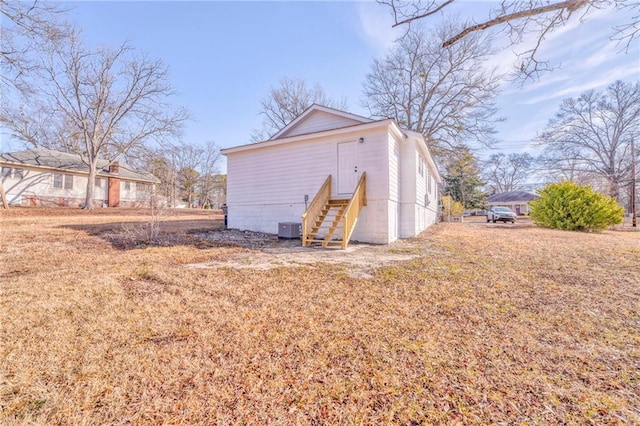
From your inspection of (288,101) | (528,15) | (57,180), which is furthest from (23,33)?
(288,101)

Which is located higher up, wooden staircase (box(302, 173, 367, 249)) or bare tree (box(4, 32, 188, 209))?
bare tree (box(4, 32, 188, 209))

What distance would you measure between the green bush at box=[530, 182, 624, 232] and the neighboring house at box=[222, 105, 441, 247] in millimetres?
8975

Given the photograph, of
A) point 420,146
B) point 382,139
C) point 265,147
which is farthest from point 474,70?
point 265,147

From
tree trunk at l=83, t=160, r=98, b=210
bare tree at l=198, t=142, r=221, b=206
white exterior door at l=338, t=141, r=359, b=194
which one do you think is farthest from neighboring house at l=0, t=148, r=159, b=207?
bare tree at l=198, t=142, r=221, b=206

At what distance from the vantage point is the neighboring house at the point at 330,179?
846 cm

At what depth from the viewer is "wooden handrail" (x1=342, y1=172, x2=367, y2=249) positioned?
23.8 feet

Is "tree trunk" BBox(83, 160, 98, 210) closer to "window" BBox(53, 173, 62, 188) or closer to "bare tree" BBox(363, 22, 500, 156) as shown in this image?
"window" BBox(53, 173, 62, 188)

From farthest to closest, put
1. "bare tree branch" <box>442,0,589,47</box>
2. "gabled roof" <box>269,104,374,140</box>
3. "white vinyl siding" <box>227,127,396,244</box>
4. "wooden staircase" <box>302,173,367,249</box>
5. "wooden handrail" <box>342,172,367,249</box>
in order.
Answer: "gabled roof" <box>269,104,374,140</box> < "white vinyl siding" <box>227,127,396,244</box> < "wooden staircase" <box>302,173,367,249</box> < "wooden handrail" <box>342,172,367,249</box> < "bare tree branch" <box>442,0,589,47</box>

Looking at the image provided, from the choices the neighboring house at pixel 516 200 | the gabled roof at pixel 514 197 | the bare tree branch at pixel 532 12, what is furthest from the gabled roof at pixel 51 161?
the gabled roof at pixel 514 197

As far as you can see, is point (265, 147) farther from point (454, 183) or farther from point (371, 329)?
point (454, 183)

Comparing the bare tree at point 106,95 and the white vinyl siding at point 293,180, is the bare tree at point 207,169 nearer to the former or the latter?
the bare tree at point 106,95

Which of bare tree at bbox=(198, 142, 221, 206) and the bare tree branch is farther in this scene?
bare tree at bbox=(198, 142, 221, 206)

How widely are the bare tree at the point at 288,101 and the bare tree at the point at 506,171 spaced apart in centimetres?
3821

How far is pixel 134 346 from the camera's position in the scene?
7.77 ft
